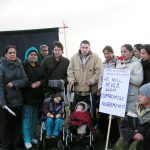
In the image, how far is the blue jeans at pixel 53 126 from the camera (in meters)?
6.17

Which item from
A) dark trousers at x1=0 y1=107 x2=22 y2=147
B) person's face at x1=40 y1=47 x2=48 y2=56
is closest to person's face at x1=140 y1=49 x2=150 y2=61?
dark trousers at x1=0 y1=107 x2=22 y2=147

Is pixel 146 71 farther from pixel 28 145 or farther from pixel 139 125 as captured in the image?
pixel 28 145

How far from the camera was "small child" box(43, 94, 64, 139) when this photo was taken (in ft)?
20.3

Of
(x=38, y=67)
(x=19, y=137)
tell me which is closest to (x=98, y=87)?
(x=38, y=67)

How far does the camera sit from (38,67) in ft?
21.9

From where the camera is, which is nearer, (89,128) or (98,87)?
(89,128)

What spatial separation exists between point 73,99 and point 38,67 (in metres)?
0.90

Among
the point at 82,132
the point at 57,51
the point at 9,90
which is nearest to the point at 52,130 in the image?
the point at 82,132

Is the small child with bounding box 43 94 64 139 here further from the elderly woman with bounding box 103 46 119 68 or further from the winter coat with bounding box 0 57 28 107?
the elderly woman with bounding box 103 46 119 68

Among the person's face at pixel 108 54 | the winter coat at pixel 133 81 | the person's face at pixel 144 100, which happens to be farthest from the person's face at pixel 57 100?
the person's face at pixel 144 100

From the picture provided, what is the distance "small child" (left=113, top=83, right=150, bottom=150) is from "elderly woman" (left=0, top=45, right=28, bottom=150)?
7.42 feet

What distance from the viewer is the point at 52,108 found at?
637cm

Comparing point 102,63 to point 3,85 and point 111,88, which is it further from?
point 3,85

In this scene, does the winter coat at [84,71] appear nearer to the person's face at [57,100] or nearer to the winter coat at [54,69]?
the winter coat at [54,69]
